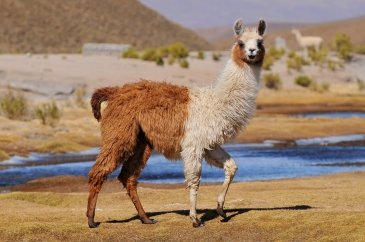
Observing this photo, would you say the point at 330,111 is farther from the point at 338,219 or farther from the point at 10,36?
the point at 10,36

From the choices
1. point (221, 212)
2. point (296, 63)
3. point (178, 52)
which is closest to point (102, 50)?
point (178, 52)

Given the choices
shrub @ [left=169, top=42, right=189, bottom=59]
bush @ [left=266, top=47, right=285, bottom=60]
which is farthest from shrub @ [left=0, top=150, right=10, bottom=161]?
bush @ [left=266, top=47, right=285, bottom=60]

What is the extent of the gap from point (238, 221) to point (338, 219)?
1.27 m

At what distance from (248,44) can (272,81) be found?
42038mm

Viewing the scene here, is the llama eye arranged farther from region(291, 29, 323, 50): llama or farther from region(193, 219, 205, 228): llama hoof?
region(291, 29, 323, 50): llama

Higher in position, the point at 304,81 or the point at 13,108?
the point at 13,108

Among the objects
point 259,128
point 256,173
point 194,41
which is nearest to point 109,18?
point 194,41

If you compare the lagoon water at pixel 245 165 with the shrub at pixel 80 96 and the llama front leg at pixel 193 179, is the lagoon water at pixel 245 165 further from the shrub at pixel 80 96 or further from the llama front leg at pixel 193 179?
the shrub at pixel 80 96

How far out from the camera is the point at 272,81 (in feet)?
172

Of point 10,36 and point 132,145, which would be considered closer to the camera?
point 132,145

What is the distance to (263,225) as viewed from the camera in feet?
34.8

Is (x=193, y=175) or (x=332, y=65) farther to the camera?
(x=332, y=65)

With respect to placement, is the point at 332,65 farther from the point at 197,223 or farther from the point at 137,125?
the point at 197,223

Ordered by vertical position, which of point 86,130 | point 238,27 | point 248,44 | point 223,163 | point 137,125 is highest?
point 238,27
